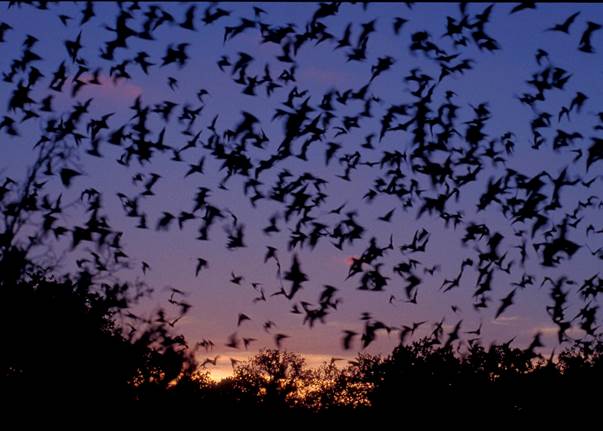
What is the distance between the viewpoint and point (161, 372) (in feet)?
163

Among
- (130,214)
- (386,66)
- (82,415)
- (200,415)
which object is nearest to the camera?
(386,66)

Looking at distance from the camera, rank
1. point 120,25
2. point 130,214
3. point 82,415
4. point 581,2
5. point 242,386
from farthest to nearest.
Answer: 1. point 242,386
2. point 82,415
3. point 130,214
4. point 120,25
5. point 581,2

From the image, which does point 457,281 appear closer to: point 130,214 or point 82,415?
point 130,214

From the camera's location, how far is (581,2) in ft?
35.9

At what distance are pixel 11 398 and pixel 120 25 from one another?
26.9 m

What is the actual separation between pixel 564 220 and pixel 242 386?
218 ft

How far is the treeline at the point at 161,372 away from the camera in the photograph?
35156 mm

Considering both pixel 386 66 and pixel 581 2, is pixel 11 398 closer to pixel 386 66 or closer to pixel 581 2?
pixel 386 66

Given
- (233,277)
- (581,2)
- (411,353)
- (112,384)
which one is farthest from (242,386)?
(581,2)

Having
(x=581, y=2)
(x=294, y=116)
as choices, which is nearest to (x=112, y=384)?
(x=294, y=116)

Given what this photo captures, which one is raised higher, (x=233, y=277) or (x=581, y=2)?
(x=581, y=2)

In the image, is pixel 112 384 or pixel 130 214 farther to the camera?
pixel 112 384

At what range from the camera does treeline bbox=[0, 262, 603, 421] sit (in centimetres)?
3516

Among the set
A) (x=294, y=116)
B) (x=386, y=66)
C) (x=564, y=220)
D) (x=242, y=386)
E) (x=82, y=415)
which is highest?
(x=242, y=386)
